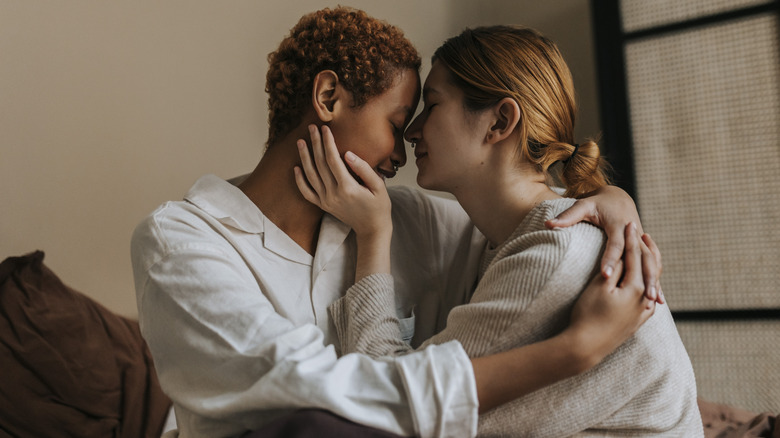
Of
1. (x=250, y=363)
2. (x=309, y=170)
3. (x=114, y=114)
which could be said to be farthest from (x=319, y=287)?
(x=114, y=114)

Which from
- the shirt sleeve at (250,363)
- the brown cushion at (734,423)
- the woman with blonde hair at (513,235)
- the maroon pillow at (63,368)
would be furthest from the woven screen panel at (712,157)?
the maroon pillow at (63,368)

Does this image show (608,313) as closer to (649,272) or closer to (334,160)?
(649,272)

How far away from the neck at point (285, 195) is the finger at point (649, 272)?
651mm

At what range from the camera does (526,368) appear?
926 millimetres

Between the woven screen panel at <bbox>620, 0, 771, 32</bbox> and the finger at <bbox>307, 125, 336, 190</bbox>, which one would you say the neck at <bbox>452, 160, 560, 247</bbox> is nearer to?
the finger at <bbox>307, 125, 336, 190</bbox>

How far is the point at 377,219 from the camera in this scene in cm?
129

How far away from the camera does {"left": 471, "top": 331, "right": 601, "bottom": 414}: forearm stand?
36.2 inches

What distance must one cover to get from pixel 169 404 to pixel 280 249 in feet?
2.83

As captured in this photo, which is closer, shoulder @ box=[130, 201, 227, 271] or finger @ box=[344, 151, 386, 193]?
shoulder @ box=[130, 201, 227, 271]

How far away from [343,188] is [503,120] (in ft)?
1.11

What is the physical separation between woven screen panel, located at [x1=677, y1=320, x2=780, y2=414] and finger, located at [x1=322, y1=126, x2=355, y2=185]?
4.91 ft

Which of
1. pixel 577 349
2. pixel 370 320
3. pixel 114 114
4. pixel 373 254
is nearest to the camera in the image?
pixel 577 349

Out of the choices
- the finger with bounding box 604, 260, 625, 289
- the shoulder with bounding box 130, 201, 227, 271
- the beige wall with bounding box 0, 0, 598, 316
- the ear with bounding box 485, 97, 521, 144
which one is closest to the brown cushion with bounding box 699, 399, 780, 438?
the finger with bounding box 604, 260, 625, 289

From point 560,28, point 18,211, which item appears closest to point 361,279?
point 18,211
